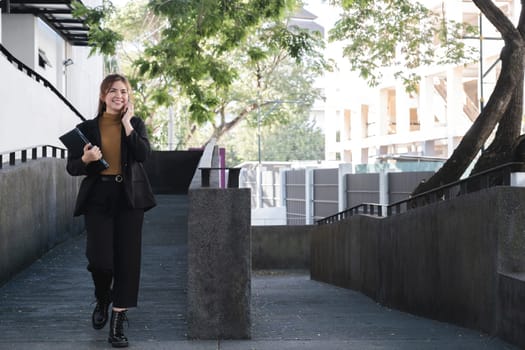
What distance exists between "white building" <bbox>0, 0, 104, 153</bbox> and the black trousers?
361 inches

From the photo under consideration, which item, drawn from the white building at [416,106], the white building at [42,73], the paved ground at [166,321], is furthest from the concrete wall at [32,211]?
the white building at [416,106]

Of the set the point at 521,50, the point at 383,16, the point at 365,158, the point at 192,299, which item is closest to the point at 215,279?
the point at 192,299

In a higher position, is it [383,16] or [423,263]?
[383,16]

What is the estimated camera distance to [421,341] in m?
6.58

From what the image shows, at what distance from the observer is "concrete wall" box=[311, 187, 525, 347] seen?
→ 24.1 feet

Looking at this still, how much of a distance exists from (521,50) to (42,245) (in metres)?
7.42

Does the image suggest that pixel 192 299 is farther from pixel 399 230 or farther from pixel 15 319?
pixel 399 230

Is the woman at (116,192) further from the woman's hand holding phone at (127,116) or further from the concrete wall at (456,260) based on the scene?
the concrete wall at (456,260)

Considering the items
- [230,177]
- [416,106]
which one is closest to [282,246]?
[230,177]

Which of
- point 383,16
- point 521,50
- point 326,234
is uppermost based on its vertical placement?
point 383,16

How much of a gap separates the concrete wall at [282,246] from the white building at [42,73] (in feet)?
24.8

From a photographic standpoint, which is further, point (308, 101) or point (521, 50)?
point (308, 101)

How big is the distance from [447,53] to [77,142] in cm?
1542

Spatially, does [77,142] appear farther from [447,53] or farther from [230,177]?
[447,53]
